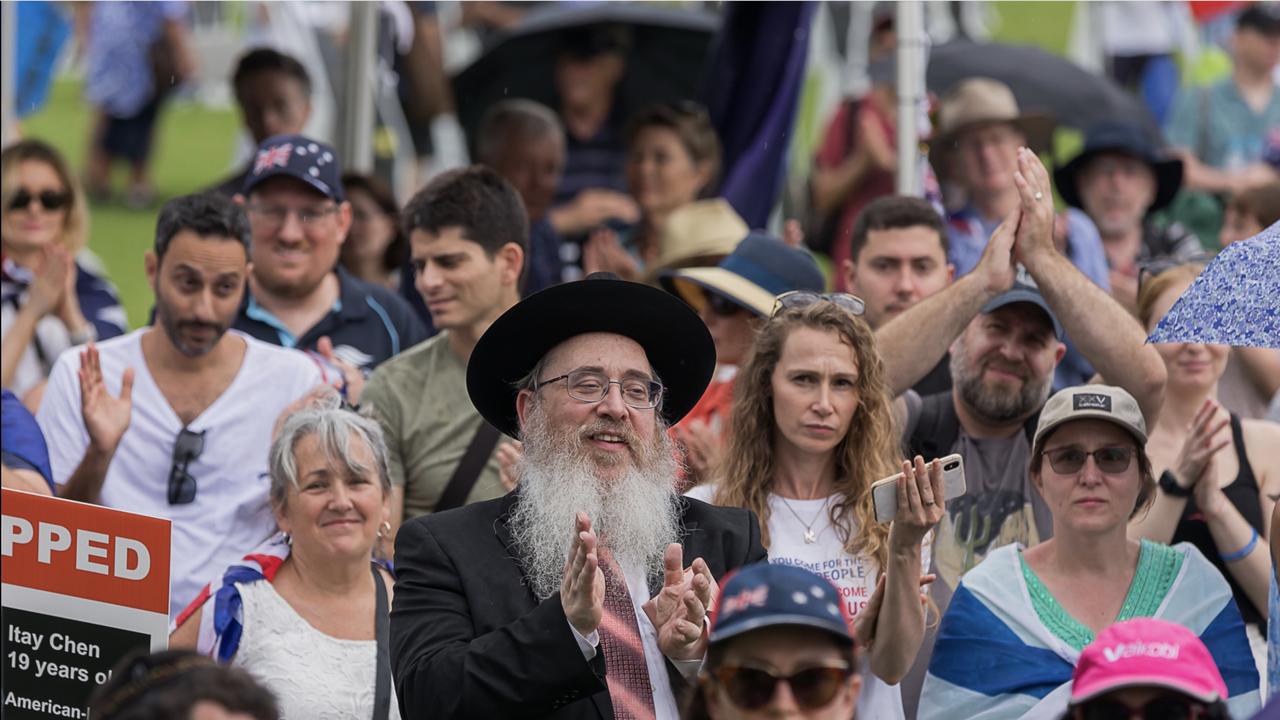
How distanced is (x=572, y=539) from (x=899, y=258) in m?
2.93

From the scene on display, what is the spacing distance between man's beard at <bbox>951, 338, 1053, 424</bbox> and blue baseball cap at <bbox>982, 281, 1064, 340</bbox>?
0.19 meters

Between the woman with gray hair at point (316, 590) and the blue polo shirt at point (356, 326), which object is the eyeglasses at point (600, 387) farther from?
the blue polo shirt at point (356, 326)

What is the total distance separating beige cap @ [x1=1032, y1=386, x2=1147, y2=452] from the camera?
567 centimetres

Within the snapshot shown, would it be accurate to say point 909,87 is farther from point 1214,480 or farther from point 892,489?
point 892,489

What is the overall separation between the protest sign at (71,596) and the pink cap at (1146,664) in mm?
2517

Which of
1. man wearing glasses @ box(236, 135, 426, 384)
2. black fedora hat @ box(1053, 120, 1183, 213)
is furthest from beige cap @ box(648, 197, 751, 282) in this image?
black fedora hat @ box(1053, 120, 1183, 213)

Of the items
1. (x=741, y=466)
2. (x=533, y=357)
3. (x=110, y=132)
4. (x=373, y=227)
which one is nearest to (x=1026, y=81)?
(x=373, y=227)

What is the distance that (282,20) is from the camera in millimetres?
17156

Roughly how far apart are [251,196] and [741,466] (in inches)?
109

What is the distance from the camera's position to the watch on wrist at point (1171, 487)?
629 cm

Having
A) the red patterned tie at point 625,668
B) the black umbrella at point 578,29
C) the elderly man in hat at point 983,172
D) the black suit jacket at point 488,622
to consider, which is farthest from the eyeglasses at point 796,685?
the black umbrella at point 578,29

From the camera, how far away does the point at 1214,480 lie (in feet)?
20.2

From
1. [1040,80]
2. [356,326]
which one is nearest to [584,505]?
[356,326]

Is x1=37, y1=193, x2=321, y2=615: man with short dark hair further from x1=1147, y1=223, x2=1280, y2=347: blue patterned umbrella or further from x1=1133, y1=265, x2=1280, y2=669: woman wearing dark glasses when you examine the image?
x1=1147, y1=223, x2=1280, y2=347: blue patterned umbrella
